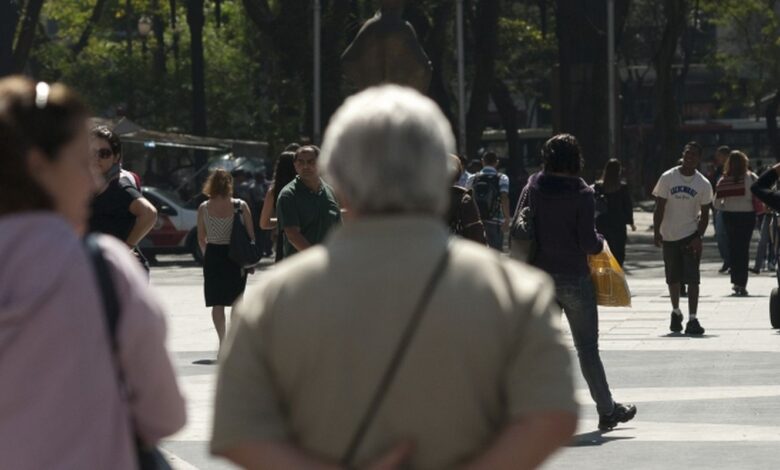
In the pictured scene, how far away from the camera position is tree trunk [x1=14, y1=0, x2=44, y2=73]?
3847 cm

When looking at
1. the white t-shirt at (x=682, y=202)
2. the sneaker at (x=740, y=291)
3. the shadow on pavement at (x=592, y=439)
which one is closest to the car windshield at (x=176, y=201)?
the sneaker at (x=740, y=291)

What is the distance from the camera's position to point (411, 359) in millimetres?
3424

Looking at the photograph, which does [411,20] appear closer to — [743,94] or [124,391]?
[743,94]

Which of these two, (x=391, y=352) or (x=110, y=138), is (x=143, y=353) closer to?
(x=391, y=352)

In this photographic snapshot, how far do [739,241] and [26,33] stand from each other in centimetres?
1977

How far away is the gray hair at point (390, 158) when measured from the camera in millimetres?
3484

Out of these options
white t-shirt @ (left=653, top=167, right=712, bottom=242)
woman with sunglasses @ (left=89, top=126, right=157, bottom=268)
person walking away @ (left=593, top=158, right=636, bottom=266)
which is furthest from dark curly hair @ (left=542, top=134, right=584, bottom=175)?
person walking away @ (left=593, top=158, right=636, bottom=266)

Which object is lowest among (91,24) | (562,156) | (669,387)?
(669,387)

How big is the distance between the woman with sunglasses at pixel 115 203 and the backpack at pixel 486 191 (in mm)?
14883

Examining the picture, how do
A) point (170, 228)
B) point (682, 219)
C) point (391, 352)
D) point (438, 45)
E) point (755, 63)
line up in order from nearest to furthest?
point (391, 352) < point (682, 219) < point (170, 228) < point (438, 45) < point (755, 63)

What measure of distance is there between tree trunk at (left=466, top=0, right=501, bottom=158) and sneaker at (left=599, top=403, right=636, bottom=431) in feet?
108

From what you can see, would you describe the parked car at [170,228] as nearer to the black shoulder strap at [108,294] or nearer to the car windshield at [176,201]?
the car windshield at [176,201]

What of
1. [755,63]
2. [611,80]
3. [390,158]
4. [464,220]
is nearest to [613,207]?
[464,220]

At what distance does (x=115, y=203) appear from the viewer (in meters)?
9.81
